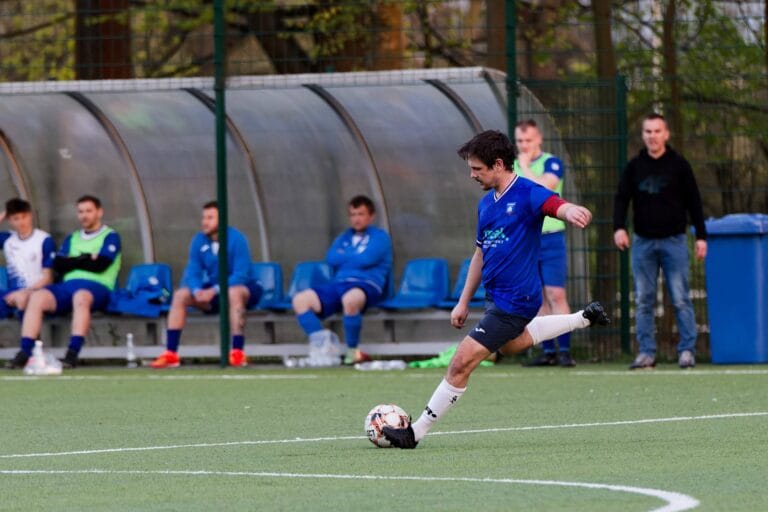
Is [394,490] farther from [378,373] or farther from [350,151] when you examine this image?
[350,151]

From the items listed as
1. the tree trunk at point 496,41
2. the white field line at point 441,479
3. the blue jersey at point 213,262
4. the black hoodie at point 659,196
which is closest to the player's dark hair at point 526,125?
the black hoodie at point 659,196

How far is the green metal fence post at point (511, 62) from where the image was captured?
51.6ft

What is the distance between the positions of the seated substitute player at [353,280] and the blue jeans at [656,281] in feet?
8.91

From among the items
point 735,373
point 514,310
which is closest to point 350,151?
point 735,373

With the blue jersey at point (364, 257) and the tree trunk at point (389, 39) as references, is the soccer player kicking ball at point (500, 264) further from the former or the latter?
the tree trunk at point (389, 39)

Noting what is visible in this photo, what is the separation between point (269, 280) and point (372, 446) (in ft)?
27.6

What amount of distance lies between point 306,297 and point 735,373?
13.5 feet

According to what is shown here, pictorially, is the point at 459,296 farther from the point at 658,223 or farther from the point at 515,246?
the point at 515,246

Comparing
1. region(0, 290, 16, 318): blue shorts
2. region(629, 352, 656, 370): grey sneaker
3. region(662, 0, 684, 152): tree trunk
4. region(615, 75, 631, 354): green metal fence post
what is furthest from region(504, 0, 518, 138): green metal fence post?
region(0, 290, 16, 318): blue shorts

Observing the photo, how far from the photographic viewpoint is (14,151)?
1822 cm

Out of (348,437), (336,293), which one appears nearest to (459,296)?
(336,293)

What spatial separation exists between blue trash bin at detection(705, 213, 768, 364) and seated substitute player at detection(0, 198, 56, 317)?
19.7 ft

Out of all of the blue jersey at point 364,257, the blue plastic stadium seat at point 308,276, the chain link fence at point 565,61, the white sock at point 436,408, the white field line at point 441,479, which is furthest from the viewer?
the blue plastic stadium seat at point 308,276

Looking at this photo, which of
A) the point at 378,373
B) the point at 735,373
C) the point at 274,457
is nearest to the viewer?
the point at 274,457
